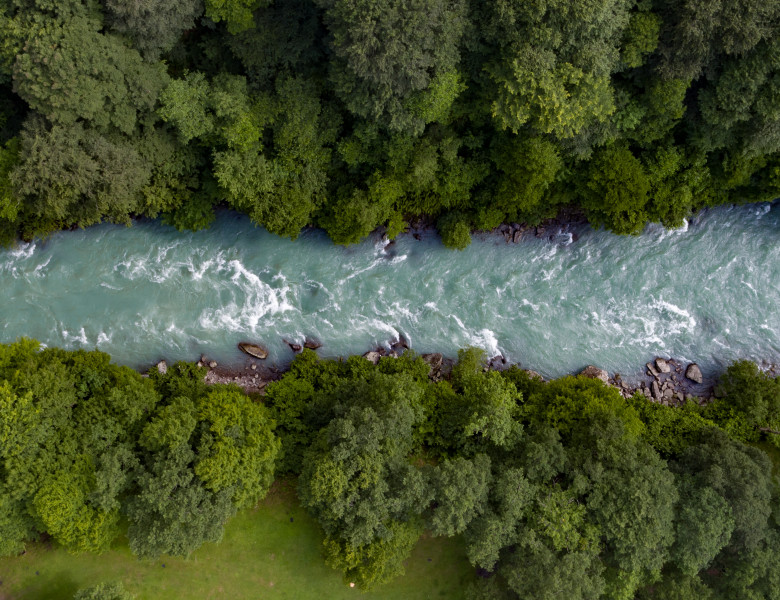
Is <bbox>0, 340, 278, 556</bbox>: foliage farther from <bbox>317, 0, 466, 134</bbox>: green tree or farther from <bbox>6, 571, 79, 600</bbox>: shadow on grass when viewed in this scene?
<bbox>317, 0, 466, 134</bbox>: green tree

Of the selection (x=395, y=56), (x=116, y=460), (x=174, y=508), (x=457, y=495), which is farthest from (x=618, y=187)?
(x=116, y=460)

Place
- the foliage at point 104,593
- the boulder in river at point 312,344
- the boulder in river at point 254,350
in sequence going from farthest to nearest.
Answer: the boulder in river at point 312,344 → the boulder in river at point 254,350 → the foliage at point 104,593

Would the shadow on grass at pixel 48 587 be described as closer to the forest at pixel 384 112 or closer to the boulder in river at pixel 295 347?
the boulder in river at pixel 295 347

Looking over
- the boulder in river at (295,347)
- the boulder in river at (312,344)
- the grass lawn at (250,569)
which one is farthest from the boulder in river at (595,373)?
the boulder in river at (295,347)

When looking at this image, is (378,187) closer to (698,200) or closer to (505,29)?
(505,29)

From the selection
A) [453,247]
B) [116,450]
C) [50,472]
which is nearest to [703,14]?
[453,247]

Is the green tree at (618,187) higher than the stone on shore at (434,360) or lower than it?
higher
